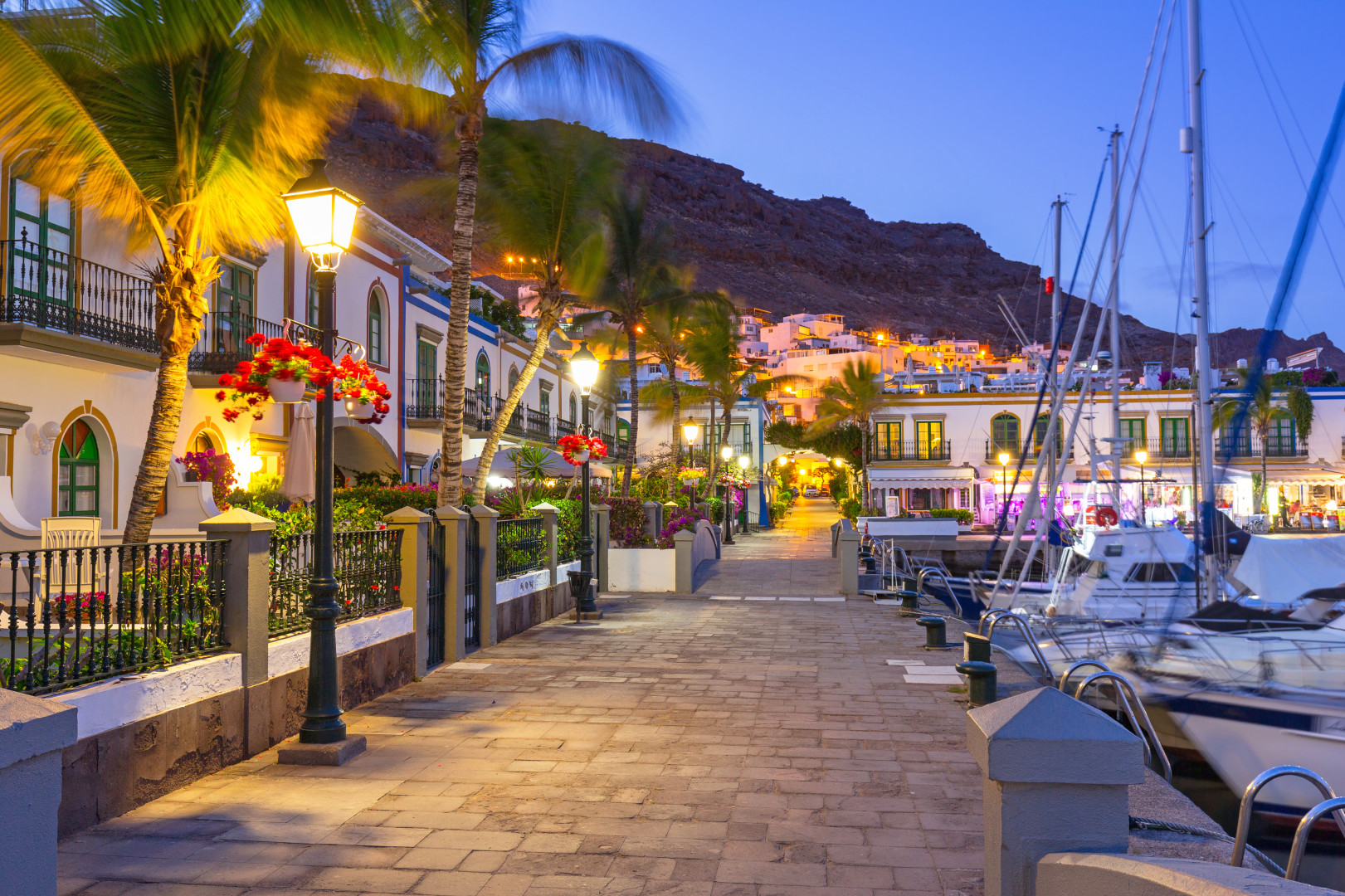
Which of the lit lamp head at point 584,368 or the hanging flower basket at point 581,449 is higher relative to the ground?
the lit lamp head at point 584,368

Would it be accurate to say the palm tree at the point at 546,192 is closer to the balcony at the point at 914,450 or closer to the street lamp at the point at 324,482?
the street lamp at the point at 324,482

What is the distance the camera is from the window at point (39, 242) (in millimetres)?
13523

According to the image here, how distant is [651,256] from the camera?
29031 mm

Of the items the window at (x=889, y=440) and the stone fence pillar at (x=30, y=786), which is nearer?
the stone fence pillar at (x=30, y=786)

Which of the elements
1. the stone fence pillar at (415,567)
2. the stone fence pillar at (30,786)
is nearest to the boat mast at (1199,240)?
the stone fence pillar at (415,567)

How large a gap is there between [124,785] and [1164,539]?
55.4ft

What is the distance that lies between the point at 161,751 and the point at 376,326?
1925 cm

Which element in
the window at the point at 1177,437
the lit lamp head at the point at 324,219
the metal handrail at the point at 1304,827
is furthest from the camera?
the window at the point at 1177,437

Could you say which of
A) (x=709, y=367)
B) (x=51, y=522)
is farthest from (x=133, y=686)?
(x=709, y=367)

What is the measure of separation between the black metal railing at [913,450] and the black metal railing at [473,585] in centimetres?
3995

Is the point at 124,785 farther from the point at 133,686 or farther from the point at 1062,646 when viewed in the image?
the point at 1062,646

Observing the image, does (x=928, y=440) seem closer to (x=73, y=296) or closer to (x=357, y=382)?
(x=73, y=296)

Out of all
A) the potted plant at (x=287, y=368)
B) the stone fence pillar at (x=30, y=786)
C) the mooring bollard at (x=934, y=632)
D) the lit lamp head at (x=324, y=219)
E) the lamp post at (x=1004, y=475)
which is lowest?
the mooring bollard at (x=934, y=632)

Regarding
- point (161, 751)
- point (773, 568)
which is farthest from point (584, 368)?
point (773, 568)
